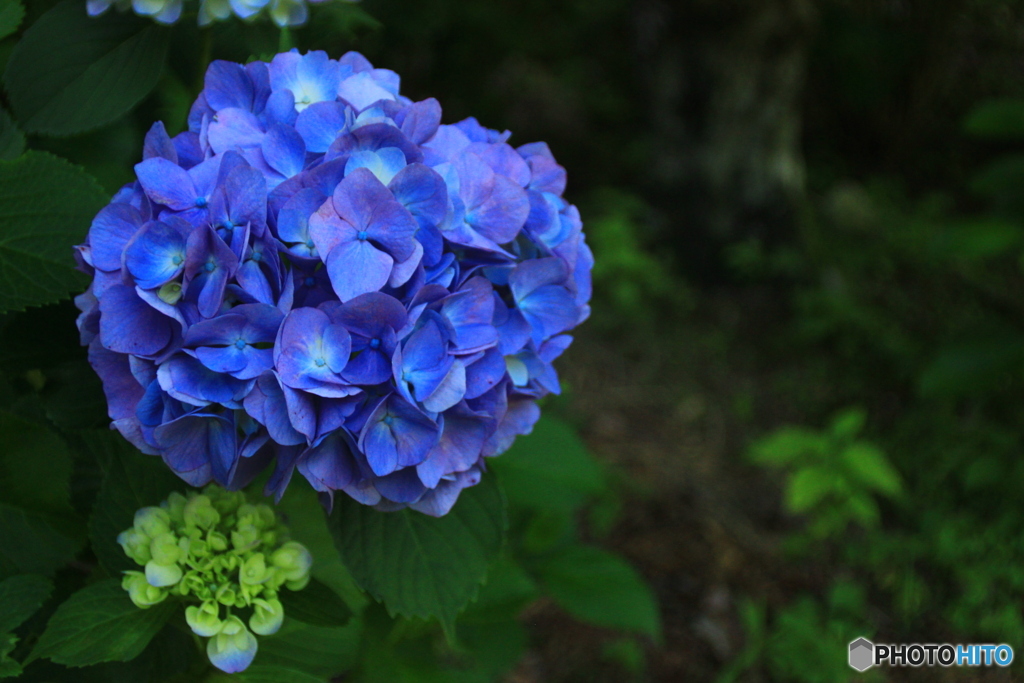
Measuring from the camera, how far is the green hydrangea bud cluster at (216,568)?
29.4 inches

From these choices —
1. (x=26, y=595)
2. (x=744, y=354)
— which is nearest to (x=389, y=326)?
(x=26, y=595)

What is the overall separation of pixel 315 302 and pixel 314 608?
1.06 feet

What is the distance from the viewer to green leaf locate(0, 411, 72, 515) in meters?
0.82

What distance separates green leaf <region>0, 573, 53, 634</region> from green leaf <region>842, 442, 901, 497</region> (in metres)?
2.33

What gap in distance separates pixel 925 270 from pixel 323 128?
12.5 feet

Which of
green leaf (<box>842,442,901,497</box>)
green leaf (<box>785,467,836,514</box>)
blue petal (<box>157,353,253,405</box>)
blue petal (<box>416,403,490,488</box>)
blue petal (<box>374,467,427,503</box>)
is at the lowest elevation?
green leaf (<box>785,467,836,514</box>)

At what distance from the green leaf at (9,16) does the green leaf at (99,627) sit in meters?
0.45

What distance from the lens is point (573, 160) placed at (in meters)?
5.05

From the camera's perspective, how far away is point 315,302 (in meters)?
0.71

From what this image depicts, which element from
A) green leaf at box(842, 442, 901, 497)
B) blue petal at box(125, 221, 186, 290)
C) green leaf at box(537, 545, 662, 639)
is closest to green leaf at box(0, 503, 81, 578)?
blue petal at box(125, 221, 186, 290)

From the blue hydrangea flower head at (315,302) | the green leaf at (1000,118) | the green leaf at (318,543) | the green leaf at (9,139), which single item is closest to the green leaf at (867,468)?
the green leaf at (1000,118)

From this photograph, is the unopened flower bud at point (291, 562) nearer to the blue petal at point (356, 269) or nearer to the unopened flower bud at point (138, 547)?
the unopened flower bud at point (138, 547)

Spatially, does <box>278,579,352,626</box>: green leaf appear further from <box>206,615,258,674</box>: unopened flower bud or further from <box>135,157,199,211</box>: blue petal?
<box>135,157,199,211</box>: blue petal

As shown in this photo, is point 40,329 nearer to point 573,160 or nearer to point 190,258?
point 190,258
